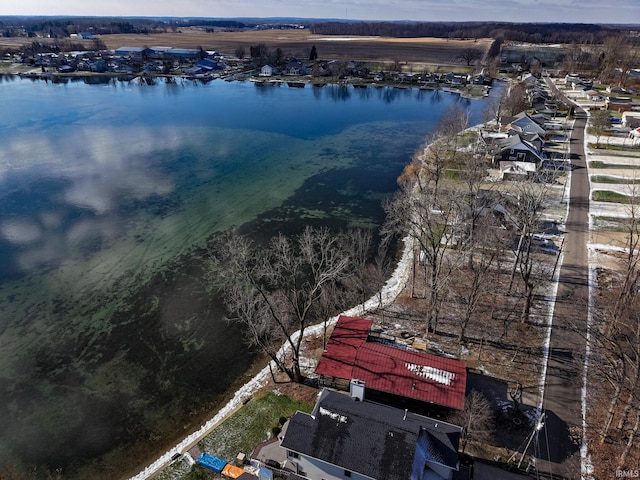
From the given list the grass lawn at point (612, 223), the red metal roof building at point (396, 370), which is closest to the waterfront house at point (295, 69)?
the grass lawn at point (612, 223)

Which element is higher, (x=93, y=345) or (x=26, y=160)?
(x=26, y=160)

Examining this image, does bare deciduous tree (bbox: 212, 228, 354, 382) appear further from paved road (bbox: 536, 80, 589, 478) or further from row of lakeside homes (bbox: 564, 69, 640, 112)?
row of lakeside homes (bbox: 564, 69, 640, 112)

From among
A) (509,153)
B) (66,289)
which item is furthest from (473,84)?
(66,289)

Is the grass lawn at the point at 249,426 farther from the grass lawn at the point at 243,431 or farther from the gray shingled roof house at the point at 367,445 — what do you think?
the gray shingled roof house at the point at 367,445

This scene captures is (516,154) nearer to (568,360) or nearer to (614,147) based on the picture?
(614,147)

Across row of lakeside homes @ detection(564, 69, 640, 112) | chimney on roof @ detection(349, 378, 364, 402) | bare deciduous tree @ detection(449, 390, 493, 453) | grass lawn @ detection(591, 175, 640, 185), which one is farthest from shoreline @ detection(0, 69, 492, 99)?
chimney on roof @ detection(349, 378, 364, 402)

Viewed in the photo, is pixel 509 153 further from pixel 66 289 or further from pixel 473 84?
pixel 473 84

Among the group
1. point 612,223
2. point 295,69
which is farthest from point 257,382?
point 295,69
